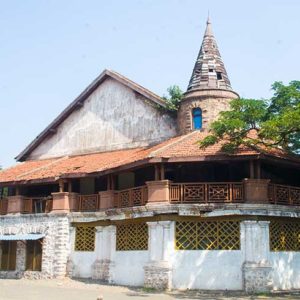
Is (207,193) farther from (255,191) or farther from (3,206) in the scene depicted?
(3,206)

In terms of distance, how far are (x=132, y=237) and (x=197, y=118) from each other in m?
6.81

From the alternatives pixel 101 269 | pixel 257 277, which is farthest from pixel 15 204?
pixel 257 277

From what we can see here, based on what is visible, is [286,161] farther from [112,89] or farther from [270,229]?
[112,89]

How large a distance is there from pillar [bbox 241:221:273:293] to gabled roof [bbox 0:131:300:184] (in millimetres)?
2670

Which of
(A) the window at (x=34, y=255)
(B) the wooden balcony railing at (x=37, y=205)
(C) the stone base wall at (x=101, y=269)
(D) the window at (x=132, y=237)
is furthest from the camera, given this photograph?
(B) the wooden balcony railing at (x=37, y=205)

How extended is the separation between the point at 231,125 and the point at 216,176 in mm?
3346

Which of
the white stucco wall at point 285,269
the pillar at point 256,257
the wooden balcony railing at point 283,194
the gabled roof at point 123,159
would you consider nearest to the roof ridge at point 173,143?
the gabled roof at point 123,159

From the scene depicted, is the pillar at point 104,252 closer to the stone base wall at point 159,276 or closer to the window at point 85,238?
the window at point 85,238

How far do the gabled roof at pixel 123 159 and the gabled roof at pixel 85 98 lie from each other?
1.15 meters

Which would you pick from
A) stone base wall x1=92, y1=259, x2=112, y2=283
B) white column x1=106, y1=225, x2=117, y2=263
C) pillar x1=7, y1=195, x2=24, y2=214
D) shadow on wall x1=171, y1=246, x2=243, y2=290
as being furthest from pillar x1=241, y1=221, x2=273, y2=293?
pillar x1=7, y1=195, x2=24, y2=214

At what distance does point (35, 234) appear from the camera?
24.2 meters

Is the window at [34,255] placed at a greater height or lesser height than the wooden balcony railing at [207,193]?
lesser

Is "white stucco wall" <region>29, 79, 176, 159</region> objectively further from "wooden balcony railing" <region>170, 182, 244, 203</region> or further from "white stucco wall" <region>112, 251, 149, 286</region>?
"white stucco wall" <region>112, 251, 149, 286</region>

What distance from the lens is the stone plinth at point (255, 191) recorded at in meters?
18.7
